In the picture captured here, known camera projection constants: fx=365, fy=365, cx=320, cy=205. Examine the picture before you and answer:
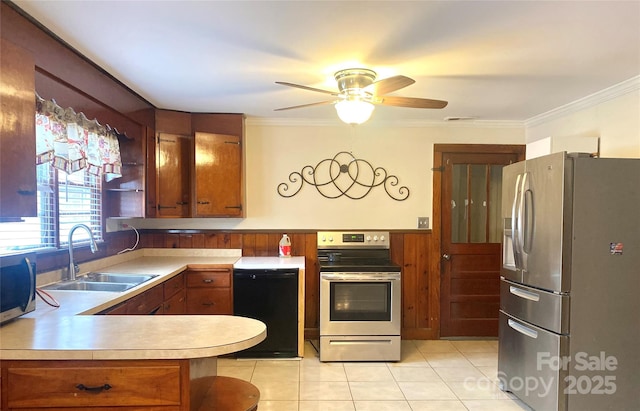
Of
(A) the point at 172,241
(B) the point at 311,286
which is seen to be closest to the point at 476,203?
(B) the point at 311,286

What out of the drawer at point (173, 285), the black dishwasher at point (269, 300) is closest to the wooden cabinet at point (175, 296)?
the drawer at point (173, 285)

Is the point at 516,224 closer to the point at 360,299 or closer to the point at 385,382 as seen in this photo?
the point at 360,299

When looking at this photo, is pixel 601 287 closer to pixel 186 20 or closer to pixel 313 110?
pixel 313 110

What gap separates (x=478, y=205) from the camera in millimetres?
3848

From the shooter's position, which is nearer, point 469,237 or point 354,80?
point 354,80

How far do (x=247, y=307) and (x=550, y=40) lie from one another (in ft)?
9.36

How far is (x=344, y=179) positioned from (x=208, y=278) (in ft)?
5.42

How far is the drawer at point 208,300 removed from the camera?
321cm

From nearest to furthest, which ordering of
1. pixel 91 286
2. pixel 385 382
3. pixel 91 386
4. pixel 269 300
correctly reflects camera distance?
pixel 91 386 → pixel 91 286 → pixel 385 382 → pixel 269 300

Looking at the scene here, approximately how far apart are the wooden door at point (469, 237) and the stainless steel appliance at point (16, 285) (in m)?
3.36

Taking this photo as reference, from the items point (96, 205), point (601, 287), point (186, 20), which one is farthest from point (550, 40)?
point (96, 205)

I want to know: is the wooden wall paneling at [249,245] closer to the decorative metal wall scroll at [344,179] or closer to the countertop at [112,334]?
the decorative metal wall scroll at [344,179]

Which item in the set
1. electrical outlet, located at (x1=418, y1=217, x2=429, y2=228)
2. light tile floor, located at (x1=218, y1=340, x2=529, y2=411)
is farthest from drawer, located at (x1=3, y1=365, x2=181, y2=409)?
electrical outlet, located at (x1=418, y1=217, x2=429, y2=228)

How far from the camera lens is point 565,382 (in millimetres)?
2217
